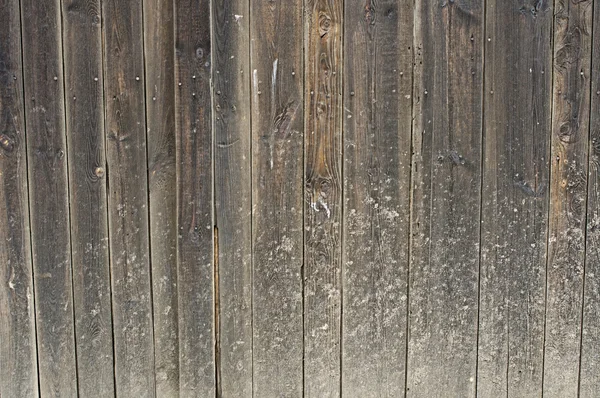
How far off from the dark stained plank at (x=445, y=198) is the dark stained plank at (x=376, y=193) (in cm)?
5

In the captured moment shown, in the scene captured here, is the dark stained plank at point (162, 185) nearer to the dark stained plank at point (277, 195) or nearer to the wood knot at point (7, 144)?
the dark stained plank at point (277, 195)

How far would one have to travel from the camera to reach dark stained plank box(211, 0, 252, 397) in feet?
8.92

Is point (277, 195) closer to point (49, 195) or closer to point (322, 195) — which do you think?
point (322, 195)

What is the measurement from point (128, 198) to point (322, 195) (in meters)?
0.76

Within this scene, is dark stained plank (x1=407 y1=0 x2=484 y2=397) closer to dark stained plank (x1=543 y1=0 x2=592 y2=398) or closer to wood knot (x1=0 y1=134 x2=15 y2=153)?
dark stained plank (x1=543 y1=0 x2=592 y2=398)

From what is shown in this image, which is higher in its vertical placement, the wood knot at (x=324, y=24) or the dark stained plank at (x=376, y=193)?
the wood knot at (x=324, y=24)

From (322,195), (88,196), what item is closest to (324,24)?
(322,195)

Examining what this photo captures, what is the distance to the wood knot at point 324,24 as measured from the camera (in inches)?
108

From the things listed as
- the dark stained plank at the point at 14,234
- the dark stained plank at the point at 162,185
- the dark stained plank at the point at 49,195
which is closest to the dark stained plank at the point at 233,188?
the dark stained plank at the point at 162,185

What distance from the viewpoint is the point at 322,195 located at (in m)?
2.82

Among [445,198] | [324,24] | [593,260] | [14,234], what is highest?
[324,24]

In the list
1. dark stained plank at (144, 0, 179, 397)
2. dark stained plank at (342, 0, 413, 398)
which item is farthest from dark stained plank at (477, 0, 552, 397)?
dark stained plank at (144, 0, 179, 397)

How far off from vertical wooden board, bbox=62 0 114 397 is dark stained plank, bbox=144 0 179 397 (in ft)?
0.59

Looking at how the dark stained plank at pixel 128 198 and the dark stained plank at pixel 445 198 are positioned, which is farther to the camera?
the dark stained plank at pixel 445 198
